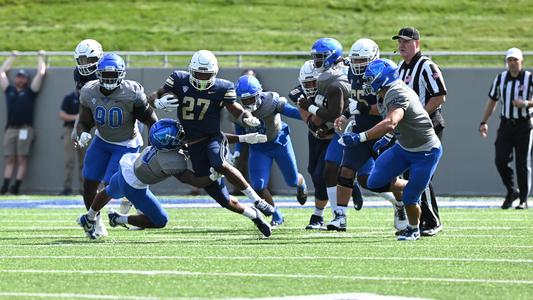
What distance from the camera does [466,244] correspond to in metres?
9.16

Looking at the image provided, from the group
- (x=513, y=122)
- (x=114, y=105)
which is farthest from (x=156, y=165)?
(x=513, y=122)

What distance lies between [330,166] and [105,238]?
2.17 metres

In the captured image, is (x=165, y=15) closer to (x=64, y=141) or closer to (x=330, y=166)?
(x=64, y=141)

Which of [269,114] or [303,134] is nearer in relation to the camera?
[269,114]

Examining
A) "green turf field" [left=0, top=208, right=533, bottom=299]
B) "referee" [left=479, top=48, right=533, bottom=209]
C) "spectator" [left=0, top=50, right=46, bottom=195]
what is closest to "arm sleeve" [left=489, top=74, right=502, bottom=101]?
"referee" [left=479, top=48, right=533, bottom=209]

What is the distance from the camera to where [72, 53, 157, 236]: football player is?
1016 centimetres

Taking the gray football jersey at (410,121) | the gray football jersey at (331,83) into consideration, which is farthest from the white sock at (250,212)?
the gray football jersey at (331,83)

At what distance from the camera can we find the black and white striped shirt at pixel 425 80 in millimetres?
10242

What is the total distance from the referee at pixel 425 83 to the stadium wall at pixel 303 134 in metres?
6.40

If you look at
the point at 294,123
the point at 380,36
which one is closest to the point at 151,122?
the point at 294,123

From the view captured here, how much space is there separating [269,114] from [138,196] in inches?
83.9

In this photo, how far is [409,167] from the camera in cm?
959

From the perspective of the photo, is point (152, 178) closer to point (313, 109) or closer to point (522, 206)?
point (313, 109)

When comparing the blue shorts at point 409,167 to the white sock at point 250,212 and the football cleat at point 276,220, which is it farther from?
the football cleat at point 276,220
